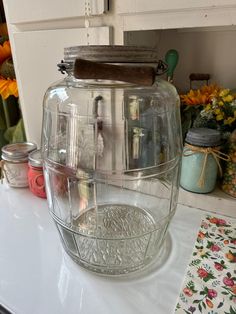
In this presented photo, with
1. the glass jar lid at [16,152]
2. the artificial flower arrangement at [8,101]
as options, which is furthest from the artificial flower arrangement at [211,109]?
the artificial flower arrangement at [8,101]

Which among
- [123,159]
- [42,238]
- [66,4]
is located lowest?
[42,238]

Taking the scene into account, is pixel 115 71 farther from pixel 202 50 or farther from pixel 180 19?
pixel 202 50

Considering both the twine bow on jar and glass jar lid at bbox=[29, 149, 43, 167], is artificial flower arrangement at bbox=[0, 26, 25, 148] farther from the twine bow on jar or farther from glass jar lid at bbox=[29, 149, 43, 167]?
the twine bow on jar

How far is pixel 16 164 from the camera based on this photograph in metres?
0.68

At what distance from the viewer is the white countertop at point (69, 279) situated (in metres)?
0.37

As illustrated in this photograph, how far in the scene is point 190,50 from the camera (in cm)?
69

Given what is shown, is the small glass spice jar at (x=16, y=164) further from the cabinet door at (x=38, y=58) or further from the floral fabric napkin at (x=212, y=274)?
the floral fabric napkin at (x=212, y=274)

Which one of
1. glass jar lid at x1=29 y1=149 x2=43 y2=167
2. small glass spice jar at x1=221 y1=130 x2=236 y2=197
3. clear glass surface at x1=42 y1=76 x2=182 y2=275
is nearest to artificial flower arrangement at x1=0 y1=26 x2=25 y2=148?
glass jar lid at x1=29 y1=149 x2=43 y2=167

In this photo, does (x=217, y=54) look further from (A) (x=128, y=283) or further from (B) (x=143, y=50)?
(A) (x=128, y=283)

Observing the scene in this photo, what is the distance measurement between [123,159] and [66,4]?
1.16ft

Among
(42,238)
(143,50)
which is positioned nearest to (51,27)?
(143,50)

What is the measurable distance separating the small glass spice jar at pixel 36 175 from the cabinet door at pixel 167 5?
381 millimetres

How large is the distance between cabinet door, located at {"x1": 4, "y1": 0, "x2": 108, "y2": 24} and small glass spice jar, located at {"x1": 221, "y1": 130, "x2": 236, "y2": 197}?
0.37 m

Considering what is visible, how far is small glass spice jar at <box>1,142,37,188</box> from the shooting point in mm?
675
